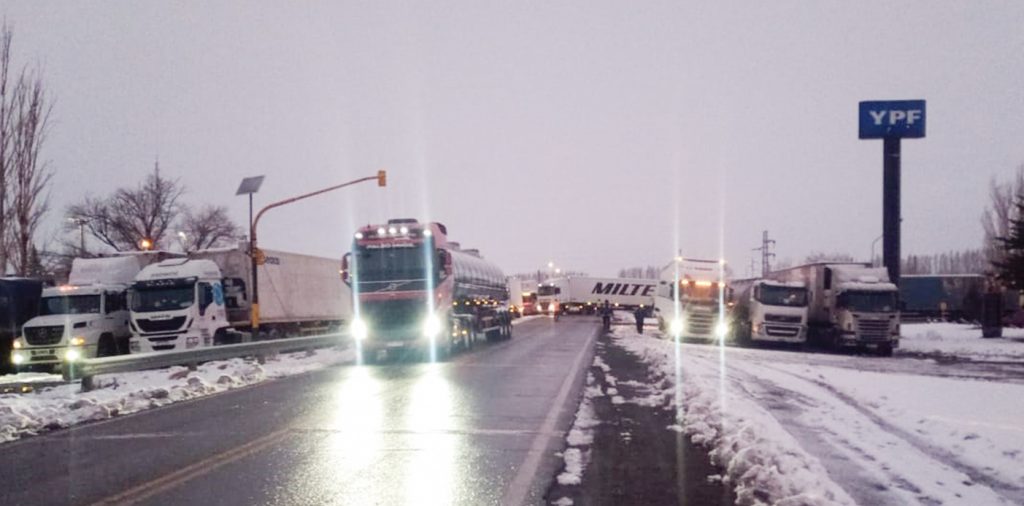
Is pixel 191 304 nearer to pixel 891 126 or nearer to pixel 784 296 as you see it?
pixel 784 296

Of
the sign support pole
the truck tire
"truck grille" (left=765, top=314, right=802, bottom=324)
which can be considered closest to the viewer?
the truck tire

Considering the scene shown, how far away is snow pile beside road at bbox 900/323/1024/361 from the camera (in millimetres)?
33781

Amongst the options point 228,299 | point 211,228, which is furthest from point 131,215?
point 228,299

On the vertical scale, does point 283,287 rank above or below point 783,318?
above

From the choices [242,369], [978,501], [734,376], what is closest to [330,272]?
[242,369]

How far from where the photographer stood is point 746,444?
9648 mm

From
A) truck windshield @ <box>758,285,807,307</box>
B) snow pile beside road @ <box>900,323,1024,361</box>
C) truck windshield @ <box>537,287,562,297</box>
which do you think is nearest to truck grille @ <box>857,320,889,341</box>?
snow pile beside road @ <box>900,323,1024,361</box>

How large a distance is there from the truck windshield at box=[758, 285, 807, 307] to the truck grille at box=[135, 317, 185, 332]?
2448cm

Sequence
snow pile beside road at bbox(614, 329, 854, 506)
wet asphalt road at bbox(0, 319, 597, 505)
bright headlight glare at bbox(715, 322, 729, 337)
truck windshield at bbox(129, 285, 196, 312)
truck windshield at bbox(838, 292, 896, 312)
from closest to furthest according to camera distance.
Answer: snow pile beside road at bbox(614, 329, 854, 506) < wet asphalt road at bbox(0, 319, 597, 505) < truck windshield at bbox(129, 285, 196, 312) < truck windshield at bbox(838, 292, 896, 312) < bright headlight glare at bbox(715, 322, 729, 337)

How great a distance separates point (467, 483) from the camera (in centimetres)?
835

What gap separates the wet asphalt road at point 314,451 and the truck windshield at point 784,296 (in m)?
23.5

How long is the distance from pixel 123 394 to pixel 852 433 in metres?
12.6

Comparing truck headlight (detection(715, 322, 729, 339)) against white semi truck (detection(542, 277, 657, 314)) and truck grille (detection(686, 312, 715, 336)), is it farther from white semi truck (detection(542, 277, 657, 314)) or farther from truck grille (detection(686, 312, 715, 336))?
white semi truck (detection(542, 277, 657, 314))

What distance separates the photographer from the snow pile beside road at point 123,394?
12875mm
